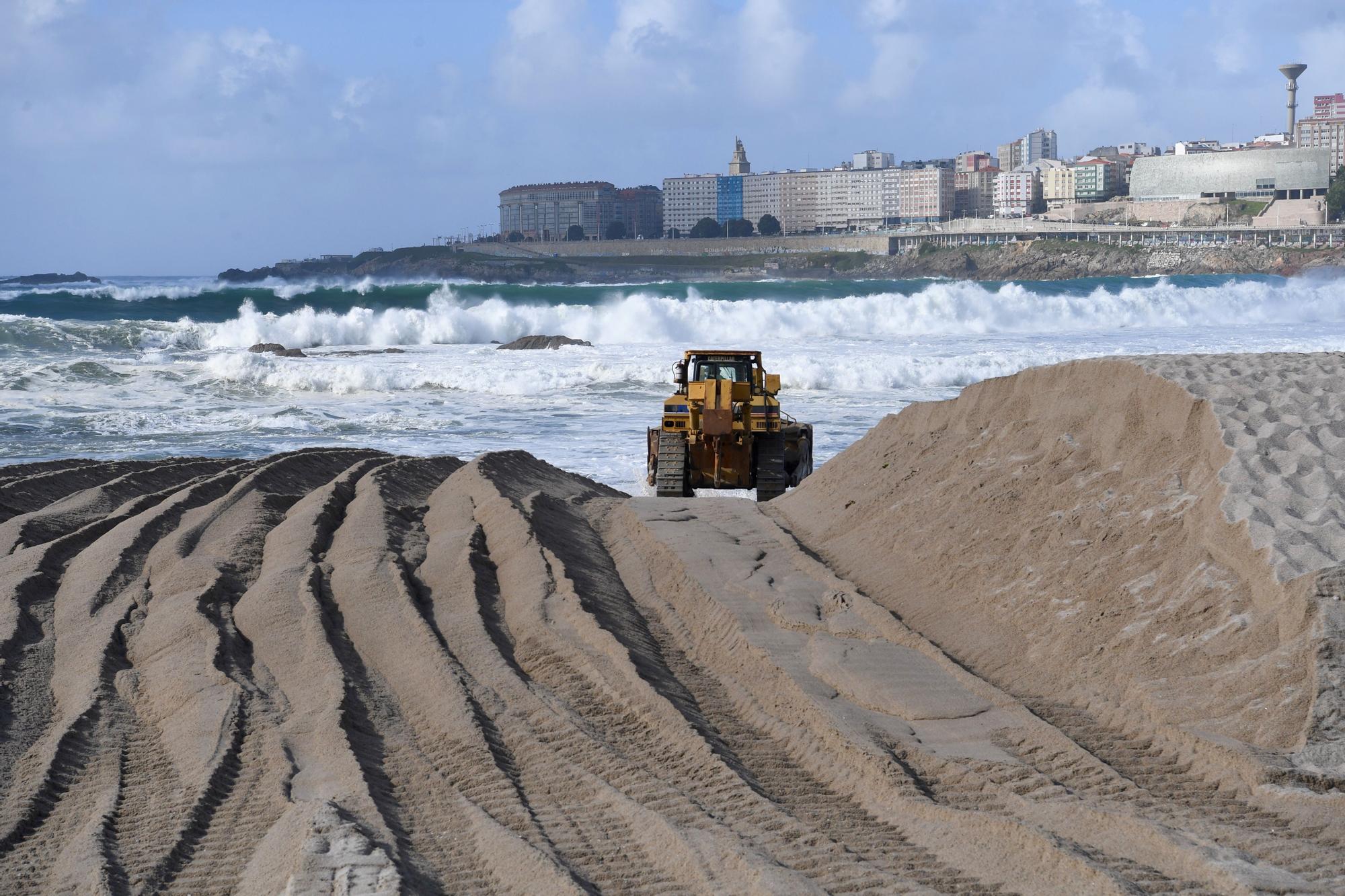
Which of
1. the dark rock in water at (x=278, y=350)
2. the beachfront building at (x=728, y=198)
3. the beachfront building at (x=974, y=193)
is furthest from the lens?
the beachfront building at (x=728, y=198)

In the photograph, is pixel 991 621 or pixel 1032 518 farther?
pixel 1032 518

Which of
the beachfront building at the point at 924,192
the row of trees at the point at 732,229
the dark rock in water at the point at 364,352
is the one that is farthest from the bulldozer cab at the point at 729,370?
the beachfront building at the point at 924,192

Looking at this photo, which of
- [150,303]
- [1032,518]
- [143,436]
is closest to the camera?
[1032,518]

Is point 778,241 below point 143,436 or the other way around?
the other way around

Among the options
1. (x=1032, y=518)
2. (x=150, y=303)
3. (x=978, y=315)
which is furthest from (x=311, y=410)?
(x=150, y=303)

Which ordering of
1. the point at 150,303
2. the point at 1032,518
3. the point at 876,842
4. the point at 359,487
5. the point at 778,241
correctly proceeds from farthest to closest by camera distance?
1. the point at 778,241
2. the point at 150,303
3. the point at 359,487
4. the point at 1032,518
5. the point at 876,842

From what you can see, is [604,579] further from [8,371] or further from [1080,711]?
[8,371]

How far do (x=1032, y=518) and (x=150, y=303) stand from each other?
69.4 metres

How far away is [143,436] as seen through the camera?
20.9 meters

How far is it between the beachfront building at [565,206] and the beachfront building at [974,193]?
49.2m

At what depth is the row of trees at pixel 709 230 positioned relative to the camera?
163 meters

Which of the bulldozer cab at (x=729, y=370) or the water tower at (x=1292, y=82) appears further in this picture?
the water tower at (x=1292, y=82)

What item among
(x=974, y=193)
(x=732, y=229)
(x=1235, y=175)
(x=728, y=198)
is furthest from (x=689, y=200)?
(x=1235, y=175)

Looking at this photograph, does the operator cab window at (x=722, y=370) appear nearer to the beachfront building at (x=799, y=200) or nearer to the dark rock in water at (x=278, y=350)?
the dark rock in water at (x=278, y=350)
